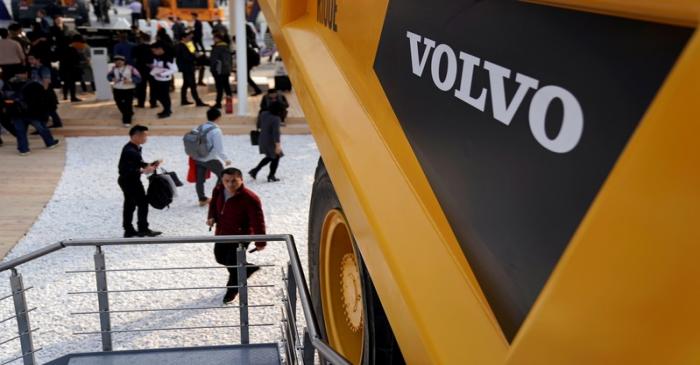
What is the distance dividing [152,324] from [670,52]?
5.71 metres

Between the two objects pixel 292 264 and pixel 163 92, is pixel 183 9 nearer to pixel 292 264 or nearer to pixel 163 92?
pixel 163 92

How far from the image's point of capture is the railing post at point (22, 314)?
4.14 metres

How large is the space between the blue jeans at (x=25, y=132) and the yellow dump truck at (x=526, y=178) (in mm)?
9174

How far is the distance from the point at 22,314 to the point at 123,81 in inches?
309

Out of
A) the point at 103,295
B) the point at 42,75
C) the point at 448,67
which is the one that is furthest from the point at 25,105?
the point at 448,67

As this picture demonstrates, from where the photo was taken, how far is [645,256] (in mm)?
966

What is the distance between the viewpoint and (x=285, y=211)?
8617mm

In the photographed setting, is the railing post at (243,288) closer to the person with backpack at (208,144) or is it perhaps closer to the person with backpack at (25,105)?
the person with backpack at (208,144)

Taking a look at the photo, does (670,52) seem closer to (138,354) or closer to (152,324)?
(138,354)

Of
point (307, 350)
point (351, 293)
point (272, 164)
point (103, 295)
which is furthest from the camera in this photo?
point (272, 164)

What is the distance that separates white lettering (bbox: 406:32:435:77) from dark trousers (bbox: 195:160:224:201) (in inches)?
238

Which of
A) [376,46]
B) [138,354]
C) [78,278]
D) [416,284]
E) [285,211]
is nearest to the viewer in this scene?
[416,284]

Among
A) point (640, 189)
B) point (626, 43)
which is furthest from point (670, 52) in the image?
point (640, 189)

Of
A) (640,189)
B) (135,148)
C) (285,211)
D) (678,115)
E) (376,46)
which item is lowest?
(285,211)
